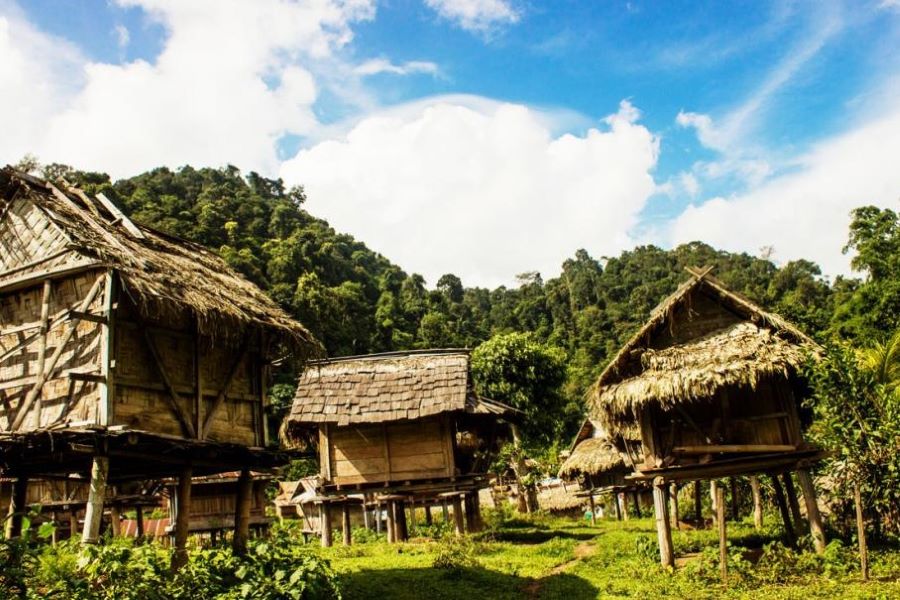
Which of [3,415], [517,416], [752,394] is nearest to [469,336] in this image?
[517,416]

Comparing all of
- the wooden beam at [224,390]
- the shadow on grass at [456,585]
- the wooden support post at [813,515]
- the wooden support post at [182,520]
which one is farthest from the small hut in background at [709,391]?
the wooden support post at [182,520]

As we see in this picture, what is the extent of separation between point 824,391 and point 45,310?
12.4 meters

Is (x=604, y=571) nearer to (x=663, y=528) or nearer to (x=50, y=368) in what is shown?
(x=663, y=528)

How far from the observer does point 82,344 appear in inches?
412

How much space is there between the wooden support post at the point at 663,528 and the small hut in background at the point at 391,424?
6.25m

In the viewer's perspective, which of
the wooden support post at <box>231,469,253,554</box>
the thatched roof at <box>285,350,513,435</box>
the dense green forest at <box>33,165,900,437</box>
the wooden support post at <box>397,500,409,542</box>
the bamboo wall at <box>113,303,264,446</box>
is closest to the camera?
the bamboo wall at <box>113,303,264,446</box>

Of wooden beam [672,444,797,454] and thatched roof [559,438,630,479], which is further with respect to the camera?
thatched roof [559,438,630,479]

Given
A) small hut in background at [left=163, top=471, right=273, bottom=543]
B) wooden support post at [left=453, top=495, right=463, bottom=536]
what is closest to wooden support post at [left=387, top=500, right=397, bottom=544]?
wooden support post at [left=453, top=495, right=463, bottom=536]

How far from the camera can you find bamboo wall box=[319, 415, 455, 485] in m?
19.2

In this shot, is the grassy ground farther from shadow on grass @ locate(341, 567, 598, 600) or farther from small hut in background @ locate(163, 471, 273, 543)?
small hut in background @ locate(163, 471, 273, 543)

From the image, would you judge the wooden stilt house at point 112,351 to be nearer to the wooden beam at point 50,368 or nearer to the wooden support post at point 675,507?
the wooden beam at point 50,368

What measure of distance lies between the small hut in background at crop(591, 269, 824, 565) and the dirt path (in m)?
2.33

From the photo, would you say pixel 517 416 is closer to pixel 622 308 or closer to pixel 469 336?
pixel 469 336

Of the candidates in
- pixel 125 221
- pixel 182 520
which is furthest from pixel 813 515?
pixel 125 221
